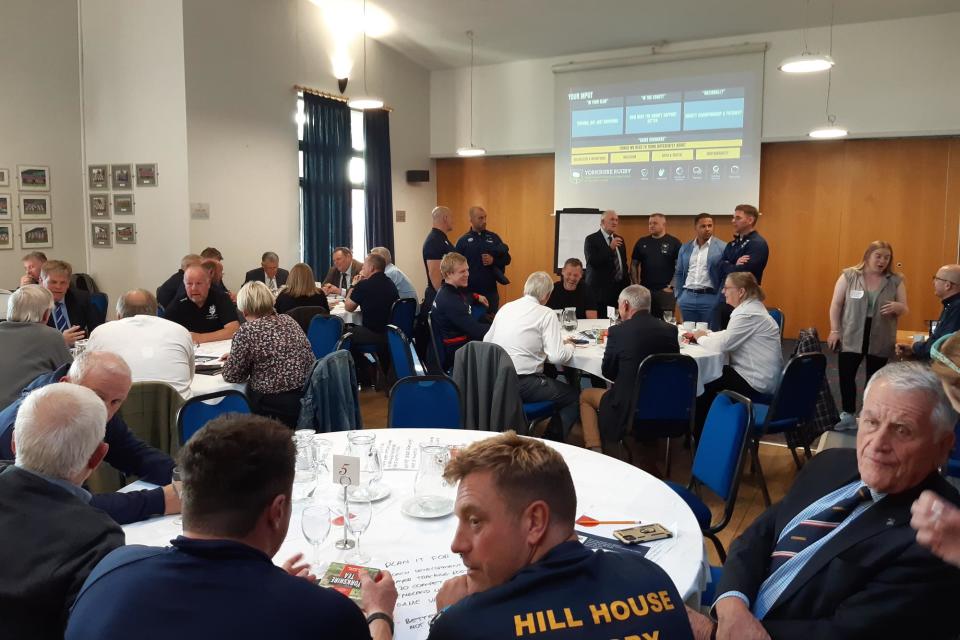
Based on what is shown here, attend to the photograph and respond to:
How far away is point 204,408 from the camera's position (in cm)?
314

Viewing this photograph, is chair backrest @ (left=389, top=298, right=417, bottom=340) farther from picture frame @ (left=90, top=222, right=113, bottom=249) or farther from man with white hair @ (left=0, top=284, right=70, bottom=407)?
picture frame @ (left=90, top=222, right=113, bottom=249)

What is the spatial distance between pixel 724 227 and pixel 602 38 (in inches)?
127

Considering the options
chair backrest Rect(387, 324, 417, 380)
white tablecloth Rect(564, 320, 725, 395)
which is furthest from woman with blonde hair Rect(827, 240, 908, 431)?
chair backrest Rect(387, 324, 417, 380)

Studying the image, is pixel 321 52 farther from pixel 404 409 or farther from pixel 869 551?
pixel 869 551

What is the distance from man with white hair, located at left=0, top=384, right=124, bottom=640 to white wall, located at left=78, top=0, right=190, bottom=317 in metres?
6.83

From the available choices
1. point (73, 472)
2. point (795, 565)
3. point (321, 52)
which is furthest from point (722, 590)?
point (321, 52)

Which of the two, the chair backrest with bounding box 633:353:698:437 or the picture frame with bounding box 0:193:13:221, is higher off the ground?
the picture frame with bounding box 0:193:13:221

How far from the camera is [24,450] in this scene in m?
1.71

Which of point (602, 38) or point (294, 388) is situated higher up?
point (602, 38)

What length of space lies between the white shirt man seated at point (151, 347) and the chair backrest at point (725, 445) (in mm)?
2686

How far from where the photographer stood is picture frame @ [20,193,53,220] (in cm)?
782

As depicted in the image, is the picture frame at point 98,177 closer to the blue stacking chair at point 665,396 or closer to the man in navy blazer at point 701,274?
the man in navy blazer at point 701,274

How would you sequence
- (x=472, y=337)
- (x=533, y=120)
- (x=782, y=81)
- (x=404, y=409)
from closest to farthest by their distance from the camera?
1. (x=404, y=409)
2. (x=472, y=337)
3. (x=782, y=81)
4. (x=533, y=120)

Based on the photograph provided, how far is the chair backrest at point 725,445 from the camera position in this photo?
2.80 m
